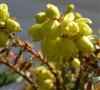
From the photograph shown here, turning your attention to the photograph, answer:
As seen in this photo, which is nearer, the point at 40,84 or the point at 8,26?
the point at 8,26

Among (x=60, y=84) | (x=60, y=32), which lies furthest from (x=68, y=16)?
(x=60, y=84)

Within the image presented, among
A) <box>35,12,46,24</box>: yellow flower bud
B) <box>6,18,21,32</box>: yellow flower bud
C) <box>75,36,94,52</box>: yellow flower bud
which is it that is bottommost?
<box>75,36,94,52</box>: yellow flower bud

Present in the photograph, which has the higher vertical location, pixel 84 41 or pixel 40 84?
pixel 84 41

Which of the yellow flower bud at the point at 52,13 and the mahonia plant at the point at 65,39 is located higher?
the yellow flower bud at the point at 52,13

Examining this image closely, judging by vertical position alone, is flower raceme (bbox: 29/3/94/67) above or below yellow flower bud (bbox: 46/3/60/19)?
below

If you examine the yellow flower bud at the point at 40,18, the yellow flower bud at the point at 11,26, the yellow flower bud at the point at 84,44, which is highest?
the yellow flower bud at the point at 40,18

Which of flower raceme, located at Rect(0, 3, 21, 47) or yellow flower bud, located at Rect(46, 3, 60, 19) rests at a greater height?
yellow flower bud, located at Rect(46, 3, 60, 19)

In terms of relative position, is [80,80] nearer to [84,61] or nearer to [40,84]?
[84,61]

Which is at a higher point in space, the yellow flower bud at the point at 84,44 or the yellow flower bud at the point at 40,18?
the yellow flower bud at the point at 40,18

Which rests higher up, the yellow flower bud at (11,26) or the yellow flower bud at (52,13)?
the yellow flower bud at (52,13)

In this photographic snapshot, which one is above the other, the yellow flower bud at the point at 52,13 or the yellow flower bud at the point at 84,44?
the yellow flower bud at the point at 52,13

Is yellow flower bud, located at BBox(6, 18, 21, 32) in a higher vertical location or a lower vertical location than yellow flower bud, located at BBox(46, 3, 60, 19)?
lower
